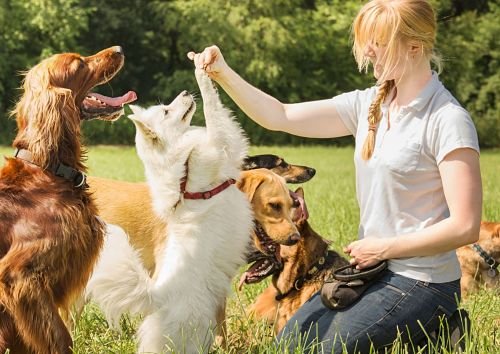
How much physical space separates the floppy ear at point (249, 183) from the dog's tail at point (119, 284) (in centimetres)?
101

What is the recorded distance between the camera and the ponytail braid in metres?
3.57

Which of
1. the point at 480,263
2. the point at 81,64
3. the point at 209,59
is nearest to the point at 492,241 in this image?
the point at 480,263

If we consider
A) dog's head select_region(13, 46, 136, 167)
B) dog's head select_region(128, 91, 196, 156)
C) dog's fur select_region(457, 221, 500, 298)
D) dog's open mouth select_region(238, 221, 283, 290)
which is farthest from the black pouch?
dog's fur select_region(457, 221, 500, 298)

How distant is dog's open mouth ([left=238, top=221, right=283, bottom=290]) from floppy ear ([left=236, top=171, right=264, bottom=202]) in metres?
0.19

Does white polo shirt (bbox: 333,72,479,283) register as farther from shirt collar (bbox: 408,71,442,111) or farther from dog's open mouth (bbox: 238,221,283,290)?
dog's open mouth (bbox: 238,221,283,290)

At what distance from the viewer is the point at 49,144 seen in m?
3.51

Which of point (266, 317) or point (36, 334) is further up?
point (36, 334)

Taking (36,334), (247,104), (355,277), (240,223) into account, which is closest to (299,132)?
(247,104)

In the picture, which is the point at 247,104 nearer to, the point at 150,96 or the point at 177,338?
the point at 177,338

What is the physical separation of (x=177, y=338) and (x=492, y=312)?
74.1 inches

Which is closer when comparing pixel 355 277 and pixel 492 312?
pixel 355 277

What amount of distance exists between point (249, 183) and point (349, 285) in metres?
1.17

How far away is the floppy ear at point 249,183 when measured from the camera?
14.4 ft

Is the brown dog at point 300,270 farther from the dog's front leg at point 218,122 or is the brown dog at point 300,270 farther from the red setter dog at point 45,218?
the red setter dog at point 45,218
